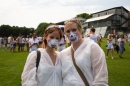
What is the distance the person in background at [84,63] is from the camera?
291 centimetres

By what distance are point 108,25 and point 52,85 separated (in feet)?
228

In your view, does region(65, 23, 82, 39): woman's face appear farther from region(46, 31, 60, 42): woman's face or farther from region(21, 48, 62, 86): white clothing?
region(21, 48, 62, 86): white clothing

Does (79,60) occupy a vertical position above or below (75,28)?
below

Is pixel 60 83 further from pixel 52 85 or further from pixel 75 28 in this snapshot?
pixel 75 28

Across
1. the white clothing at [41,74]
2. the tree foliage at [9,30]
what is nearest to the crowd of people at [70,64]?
the white clothing at [41,74]

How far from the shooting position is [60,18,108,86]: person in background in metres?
2.91

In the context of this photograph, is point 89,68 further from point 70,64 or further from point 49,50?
point 49,50

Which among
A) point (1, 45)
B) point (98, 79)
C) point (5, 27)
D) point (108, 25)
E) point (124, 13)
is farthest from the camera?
point (5, 27)

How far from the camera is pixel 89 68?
299cm

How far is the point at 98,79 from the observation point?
9.41ft

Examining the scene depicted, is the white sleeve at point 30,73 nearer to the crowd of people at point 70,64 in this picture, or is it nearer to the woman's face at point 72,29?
the crowd of people at point 70,64

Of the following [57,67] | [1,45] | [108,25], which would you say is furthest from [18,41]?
[108,25]

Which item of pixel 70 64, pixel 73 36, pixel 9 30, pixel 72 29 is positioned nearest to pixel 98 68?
pixel 70 64

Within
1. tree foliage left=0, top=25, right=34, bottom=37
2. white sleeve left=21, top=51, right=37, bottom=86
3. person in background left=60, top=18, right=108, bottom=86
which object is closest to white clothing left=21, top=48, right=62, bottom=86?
white sleeve left=21, top=51, right=37, bottom=86
